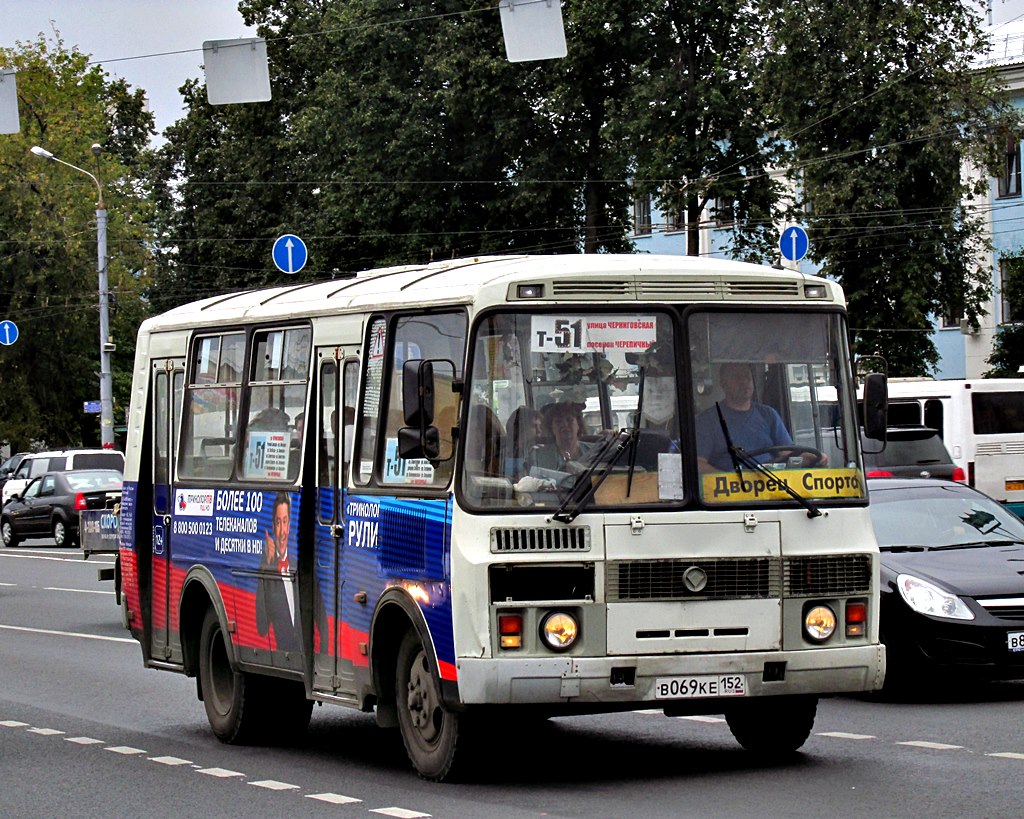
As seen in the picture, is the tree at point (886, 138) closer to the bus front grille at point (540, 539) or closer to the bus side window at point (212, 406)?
the bus side window at point (212, 406)

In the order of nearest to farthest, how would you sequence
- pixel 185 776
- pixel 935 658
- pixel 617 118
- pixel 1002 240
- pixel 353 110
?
pixel 185 776
pixel 935 658
pixel 617 118
pixel 353 110
pixel 1002 240

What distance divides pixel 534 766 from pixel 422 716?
91 centimetres

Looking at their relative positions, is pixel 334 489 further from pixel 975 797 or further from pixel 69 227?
pixel 69 227

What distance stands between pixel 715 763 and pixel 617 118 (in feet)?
125

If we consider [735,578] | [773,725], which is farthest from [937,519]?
[735,578]

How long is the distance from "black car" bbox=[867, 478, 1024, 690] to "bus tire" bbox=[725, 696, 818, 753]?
2.43m

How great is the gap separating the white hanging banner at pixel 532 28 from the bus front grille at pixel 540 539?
12.9 m

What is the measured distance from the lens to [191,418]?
13133 millimetres

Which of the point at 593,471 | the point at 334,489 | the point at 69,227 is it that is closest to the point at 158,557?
the point at 334,489

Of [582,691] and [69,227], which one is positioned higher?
[69,227]

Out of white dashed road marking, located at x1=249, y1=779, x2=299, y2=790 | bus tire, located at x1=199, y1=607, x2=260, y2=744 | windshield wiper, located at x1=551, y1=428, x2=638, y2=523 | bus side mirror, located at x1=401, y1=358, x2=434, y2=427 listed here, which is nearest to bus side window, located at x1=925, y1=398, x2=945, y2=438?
bus tire, located at x1=199, y1=607, x2=260, y2=744

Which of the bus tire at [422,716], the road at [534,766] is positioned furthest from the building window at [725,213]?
the bus tire at [422,716]

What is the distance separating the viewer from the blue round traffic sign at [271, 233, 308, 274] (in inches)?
1236

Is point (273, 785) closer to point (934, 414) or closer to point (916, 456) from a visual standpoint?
point (916, 456)
